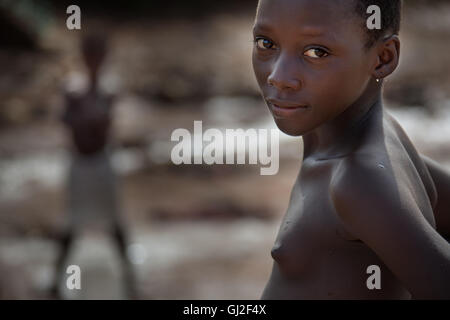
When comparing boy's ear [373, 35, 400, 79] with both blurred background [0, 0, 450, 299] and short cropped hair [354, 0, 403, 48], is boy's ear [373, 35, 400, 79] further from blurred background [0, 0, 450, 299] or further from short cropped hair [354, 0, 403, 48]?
blurred background [0, 0, 450, 299]

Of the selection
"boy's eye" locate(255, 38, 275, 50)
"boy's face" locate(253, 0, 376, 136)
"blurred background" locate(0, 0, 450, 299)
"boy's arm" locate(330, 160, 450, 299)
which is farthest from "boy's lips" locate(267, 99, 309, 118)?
"blurred background" locate(0, 0, 450, 299)

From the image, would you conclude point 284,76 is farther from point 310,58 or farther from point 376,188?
point 376,188

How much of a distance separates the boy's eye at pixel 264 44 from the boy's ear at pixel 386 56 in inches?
7.9

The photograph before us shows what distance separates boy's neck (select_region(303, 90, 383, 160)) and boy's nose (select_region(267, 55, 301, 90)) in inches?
6.1

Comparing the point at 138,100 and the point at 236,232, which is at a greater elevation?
the point at 138,100

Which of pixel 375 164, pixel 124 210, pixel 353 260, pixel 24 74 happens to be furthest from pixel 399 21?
pixel 24 74

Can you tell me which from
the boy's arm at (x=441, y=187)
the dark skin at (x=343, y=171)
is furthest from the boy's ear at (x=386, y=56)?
the boy's arm at (x=441, y=187)

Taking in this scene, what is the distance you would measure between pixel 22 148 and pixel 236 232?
143 inches

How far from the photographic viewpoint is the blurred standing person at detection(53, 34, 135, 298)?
5.38 m

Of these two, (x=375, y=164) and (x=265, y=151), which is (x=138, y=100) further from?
(x=375, y=164)

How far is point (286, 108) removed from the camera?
59.5 inches

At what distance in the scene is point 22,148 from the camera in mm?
9711

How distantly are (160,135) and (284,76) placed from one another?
28.4ft

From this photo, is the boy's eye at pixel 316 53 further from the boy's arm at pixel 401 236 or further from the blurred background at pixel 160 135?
the blurred background at pixel 160 135
